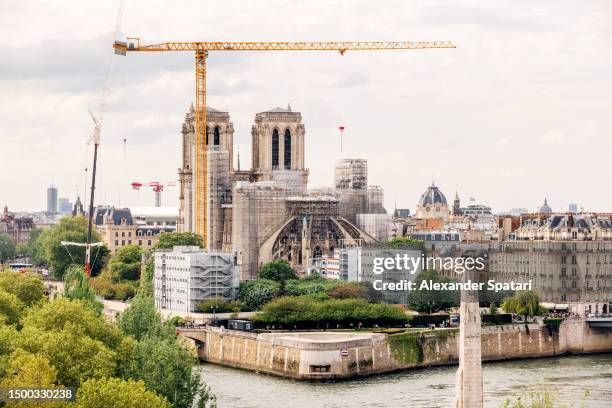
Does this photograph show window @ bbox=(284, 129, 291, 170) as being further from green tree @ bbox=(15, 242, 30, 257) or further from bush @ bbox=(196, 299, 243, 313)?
green tree @ bbox=(15, 242, 30, 257)

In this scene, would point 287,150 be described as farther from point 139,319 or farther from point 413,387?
point 139,319

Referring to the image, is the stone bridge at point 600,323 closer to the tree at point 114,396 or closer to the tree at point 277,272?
the tree at point 277,272

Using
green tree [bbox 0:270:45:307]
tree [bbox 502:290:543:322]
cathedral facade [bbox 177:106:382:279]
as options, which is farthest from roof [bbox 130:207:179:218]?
green tree [bbox 0:270:45:307]

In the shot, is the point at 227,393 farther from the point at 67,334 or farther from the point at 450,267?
the point at 450,267

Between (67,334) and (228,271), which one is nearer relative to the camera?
(67,334)

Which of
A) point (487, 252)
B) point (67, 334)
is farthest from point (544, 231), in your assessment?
point (67, 334)

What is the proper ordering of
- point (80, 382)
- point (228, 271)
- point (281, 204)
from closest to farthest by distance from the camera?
point (80, 382) < point (228, 271) < point (281, 204)
